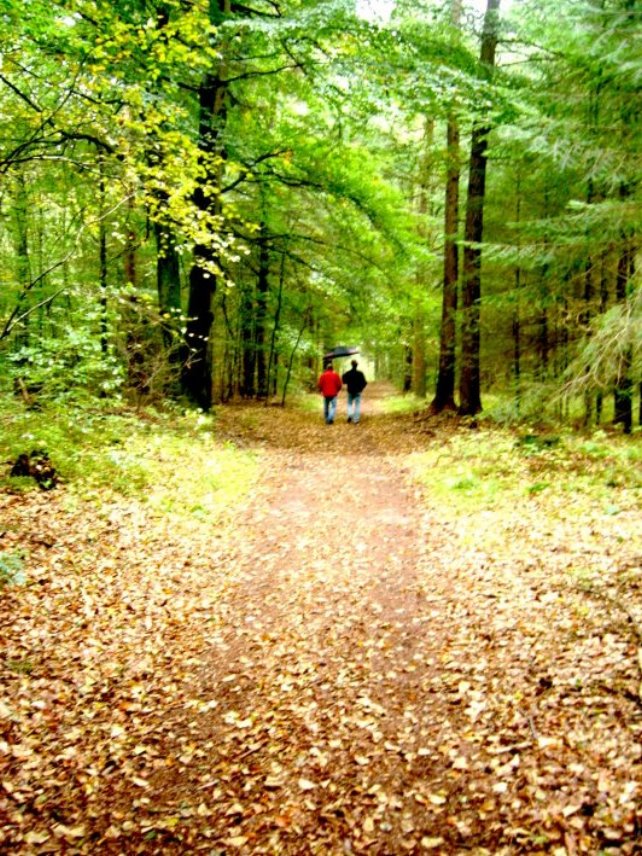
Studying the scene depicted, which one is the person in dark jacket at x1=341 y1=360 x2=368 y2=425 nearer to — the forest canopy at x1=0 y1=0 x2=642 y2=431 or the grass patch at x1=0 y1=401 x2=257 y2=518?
the forest canopy at x1=0 y1=0 x2=642 y2=431

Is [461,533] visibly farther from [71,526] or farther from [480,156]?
[480,156]

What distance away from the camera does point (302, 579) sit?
21.4ft

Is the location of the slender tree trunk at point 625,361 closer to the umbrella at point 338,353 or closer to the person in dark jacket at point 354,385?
the person in dark jacket at point 354,385

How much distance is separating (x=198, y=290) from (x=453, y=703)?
38.1ft

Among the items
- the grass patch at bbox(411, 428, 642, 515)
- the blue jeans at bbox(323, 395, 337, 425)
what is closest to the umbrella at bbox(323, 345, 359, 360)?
the blue jeans at bbox(323, 395, 337, 425)

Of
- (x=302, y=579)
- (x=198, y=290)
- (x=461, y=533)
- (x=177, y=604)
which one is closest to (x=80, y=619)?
(x=177, y=604)

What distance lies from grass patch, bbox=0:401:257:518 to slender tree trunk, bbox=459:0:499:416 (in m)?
6.85

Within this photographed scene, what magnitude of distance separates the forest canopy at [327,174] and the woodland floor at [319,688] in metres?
3.13

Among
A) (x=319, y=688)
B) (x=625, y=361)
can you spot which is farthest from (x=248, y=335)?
(x=319, y=688)

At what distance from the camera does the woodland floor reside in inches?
131

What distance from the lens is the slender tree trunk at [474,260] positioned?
42.0ft

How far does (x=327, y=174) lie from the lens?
43.0 ft

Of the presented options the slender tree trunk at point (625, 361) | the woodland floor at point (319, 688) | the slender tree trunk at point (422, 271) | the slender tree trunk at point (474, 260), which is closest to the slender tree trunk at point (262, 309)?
the slender tree trunk at point (422, 271)

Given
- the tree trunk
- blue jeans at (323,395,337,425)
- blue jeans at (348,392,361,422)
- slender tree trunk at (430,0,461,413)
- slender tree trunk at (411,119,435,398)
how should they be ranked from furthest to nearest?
blue jeans at (323,395,337,425), blue jeans at (348,392,361,422), slender tree trunk at (411,119,435,398), slender tree trunk at (430,0,461,413), the tree trunk
